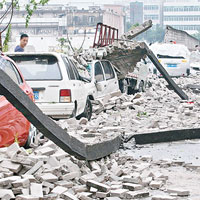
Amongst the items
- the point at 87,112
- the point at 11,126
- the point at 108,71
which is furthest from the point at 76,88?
the point at 108,71

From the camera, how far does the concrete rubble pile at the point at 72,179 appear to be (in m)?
6.30

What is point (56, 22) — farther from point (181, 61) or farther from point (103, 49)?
point (103, 49)

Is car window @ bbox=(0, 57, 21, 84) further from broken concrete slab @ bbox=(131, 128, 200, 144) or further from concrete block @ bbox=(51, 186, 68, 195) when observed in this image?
concrete block @ bbox=(51, 186, 68, 195)

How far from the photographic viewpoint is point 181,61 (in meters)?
34.7

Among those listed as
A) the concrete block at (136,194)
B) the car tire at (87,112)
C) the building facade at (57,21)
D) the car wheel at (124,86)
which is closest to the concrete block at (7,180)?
the concrete block at (136,194)

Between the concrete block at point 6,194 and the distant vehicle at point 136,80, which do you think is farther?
the distant vehicle at point 136,80

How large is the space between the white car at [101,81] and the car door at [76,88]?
71.4 inches

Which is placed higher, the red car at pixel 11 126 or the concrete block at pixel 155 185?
the red car at pixel 11 126

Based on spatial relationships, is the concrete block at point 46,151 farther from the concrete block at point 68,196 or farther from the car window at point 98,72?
the car window at point 98,72

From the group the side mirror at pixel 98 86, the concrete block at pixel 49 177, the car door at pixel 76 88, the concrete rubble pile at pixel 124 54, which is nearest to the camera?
the concrete block at pixel 49 177

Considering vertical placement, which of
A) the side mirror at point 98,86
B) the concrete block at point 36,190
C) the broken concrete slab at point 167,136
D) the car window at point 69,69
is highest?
the car window at point 69,69

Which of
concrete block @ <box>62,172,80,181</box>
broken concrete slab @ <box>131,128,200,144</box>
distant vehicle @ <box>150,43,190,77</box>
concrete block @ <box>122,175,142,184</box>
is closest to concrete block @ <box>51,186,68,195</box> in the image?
concrete block @ <box>62,172,80,181</box>

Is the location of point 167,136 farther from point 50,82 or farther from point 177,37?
point 177,37

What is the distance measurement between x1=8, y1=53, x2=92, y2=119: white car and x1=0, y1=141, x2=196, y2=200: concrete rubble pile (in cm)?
417
